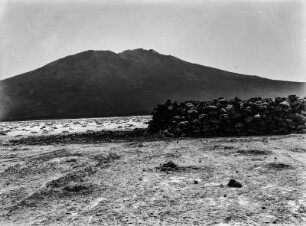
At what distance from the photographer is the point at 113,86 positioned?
443ft

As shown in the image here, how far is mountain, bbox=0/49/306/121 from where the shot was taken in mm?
109938

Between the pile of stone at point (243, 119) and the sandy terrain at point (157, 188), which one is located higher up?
the pile of stone at point (243, 119)

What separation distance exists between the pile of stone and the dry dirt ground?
5210mm

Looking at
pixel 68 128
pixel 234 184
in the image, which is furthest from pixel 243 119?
pixel 68 128

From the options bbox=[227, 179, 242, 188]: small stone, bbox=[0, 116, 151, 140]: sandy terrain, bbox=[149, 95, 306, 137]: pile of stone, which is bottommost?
bbox=[0, 116, 151, 140]: sandy terrain

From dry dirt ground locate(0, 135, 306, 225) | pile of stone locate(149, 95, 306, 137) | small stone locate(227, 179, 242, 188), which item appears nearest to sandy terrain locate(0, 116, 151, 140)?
pile of stone locate(149, 95, 306, 137)

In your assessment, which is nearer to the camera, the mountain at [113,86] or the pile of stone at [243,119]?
the pile of stone at [243,119]

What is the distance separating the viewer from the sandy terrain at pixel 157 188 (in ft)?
18.1

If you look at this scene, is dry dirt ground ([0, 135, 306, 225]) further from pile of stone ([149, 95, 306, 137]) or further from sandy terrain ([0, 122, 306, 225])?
pile of stone ([149, 95, 306, 137])

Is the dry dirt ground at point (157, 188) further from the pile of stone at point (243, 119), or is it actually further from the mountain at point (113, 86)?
the mountain at point (113, 86)

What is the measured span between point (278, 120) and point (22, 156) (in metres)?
12.0

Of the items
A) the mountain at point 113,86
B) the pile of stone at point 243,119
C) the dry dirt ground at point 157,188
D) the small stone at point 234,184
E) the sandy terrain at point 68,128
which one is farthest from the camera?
the mountain at point 113,86

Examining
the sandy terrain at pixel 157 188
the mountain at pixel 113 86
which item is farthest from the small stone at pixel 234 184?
the mountain at pixel 113 86

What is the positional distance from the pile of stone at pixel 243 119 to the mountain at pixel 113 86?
77059 millimetres
